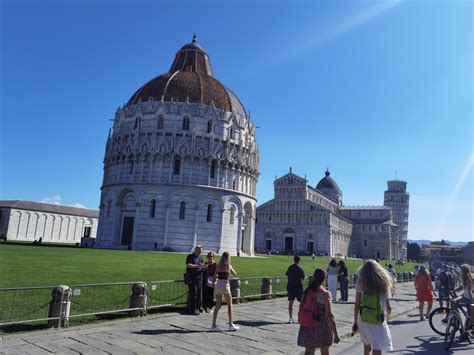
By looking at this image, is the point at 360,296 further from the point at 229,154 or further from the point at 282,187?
the point at 282,187

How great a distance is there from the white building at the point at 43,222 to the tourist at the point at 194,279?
68.6m

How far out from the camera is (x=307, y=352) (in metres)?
6.39

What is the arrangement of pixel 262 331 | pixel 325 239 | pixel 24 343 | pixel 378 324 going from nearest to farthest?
pixel 378 324 < pixel 24 343 < pixel 262 331 < pixel 325 239

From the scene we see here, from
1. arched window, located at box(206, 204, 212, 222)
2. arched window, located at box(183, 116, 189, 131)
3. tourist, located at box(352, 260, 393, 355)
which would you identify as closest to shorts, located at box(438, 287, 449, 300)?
tourist, located at box(352, 260, 393, 355)

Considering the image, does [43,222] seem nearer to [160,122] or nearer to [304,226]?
[160,122]

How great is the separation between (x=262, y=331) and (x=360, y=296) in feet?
13.1

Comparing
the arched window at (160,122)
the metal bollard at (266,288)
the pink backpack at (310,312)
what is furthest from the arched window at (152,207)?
A: the pink backpack at (310,312)

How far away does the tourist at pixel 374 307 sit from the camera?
6.14 meters

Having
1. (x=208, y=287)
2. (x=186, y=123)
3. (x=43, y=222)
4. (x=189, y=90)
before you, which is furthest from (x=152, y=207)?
(x=43, y=222)

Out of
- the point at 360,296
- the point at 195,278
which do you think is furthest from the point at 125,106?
the point at 360,296

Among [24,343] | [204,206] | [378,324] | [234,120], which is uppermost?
[234,120]

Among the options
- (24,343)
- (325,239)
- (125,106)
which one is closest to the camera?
(24,343)

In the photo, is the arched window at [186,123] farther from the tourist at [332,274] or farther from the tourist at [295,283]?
the tourist at [295,283]

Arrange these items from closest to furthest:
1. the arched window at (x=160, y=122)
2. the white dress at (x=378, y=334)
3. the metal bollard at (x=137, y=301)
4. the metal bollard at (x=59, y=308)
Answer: the white dress at (x=378, y=334), the metal bollard at (x=59, y=308), the metal bollard at (x=137, y=301), the arched window at (x=160, y=122)
